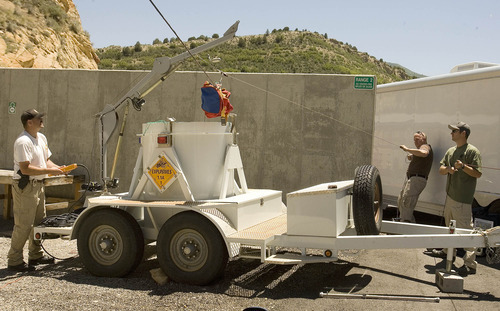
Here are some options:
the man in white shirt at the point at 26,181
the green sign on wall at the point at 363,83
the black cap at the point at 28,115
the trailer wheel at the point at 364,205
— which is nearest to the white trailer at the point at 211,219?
the trailer wheel at the point at 364,205

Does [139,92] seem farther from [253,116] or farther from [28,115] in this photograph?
[253,116]

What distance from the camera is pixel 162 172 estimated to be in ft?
22.1

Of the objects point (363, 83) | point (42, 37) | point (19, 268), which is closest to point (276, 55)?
point (42, 37)

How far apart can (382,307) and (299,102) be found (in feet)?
19.0

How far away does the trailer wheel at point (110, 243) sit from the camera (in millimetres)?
6676

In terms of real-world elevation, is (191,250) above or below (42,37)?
below

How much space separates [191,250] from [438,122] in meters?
5.42

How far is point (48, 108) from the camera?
455 inches

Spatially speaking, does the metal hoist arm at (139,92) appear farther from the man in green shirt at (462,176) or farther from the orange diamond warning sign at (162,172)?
the man in green shirt at (462,176)

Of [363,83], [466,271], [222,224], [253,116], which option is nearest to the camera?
[222,224]

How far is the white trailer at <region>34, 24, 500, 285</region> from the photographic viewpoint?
19.2ft

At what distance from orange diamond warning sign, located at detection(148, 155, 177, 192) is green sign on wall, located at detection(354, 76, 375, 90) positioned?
5.00 m

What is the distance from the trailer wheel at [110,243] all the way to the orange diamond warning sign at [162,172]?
60cm

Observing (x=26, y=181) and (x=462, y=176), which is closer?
(x=26, y=181)
